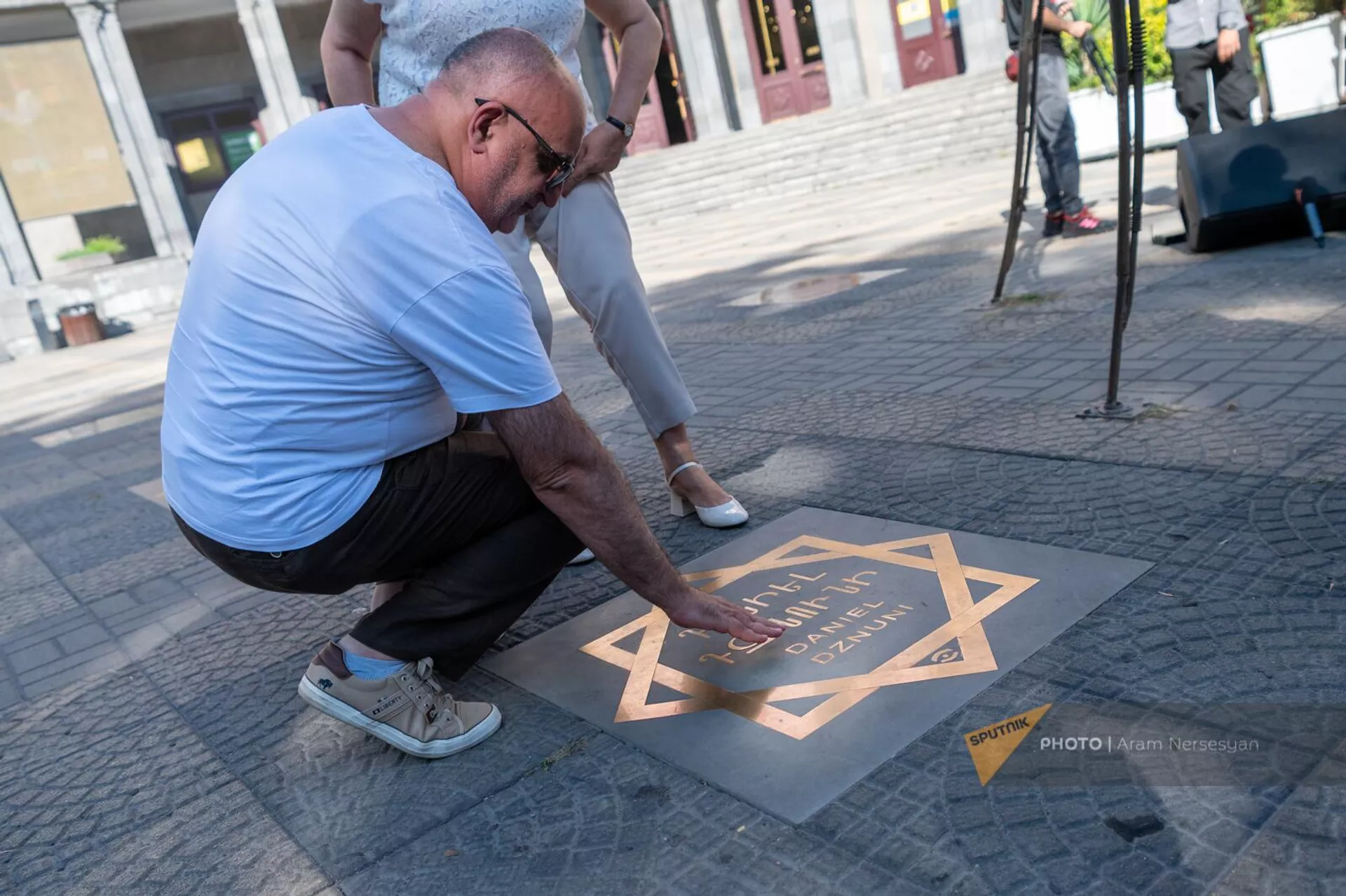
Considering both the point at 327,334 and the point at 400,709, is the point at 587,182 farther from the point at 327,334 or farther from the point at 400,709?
the point at 400,709

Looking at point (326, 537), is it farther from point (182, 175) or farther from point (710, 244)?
point (182, 175)

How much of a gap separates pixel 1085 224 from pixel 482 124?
254 inches

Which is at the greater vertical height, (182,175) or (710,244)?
(182,175)

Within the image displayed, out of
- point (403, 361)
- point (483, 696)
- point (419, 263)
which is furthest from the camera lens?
point (483, 696)

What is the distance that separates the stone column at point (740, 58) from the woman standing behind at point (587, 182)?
21251 mm

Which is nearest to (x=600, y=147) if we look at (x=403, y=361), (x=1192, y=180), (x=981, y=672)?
(x=403, y=361)

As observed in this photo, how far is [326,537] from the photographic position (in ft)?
7.21

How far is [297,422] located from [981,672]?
56.8 inches

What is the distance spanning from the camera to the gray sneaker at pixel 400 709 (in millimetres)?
2389

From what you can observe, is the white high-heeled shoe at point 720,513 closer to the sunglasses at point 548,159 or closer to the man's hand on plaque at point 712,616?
the man's hand on plaque at point 712,616

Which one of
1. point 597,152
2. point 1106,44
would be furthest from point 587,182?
point 1106,44

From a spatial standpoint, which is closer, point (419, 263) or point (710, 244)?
point (419, 263)

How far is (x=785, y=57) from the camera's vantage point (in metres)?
23.5

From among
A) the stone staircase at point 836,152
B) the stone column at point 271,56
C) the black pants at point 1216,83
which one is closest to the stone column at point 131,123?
the stone column at point 271,56
